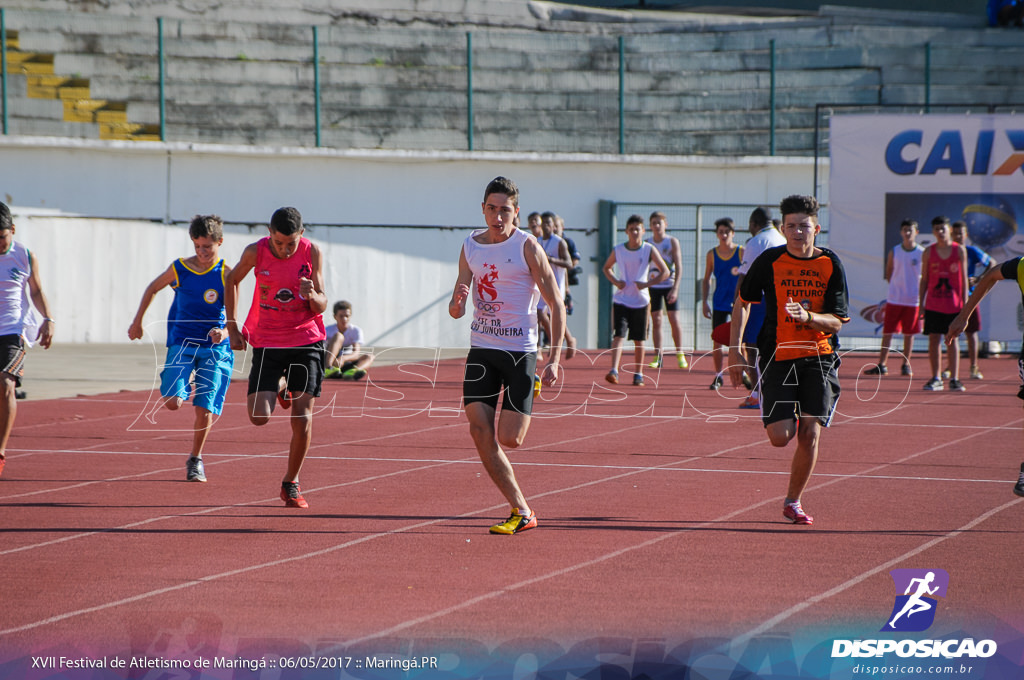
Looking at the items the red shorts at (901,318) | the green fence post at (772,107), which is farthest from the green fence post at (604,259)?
the red shorts at (901,318)

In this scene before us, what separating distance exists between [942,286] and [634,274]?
381 centimetres

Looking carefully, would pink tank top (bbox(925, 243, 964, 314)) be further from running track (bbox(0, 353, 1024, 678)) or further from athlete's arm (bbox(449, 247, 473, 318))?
athlete's arm (bbox(449, 247, 473, 318))

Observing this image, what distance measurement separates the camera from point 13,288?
9.25 metres

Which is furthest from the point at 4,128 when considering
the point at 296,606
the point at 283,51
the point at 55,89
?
the point at 296,606

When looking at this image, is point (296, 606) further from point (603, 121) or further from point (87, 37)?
point (87, 37)

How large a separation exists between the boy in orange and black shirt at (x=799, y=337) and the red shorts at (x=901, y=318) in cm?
1059

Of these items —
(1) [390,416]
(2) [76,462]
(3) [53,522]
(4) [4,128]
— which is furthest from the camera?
(4) [4,128]

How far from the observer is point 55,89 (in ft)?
87.4

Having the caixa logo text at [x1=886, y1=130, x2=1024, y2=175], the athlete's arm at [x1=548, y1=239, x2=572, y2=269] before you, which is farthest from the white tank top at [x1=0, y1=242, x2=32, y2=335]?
the caixa logo text at [x1=886, y1=130, x2=1024, y2=175]

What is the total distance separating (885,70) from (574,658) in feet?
85.1

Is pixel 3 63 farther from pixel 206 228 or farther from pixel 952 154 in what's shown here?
pixel 206 228

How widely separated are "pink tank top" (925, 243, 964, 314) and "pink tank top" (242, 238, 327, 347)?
32.8ft

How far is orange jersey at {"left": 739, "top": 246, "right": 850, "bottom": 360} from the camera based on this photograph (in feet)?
24.7

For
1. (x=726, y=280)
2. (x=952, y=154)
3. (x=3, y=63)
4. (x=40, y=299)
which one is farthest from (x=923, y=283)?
(x=3, y=63)
